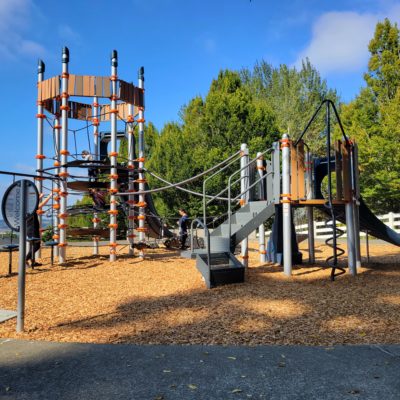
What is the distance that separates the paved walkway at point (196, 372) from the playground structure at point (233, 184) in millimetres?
2866

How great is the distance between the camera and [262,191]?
10.1m

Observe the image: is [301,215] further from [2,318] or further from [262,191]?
[2,318]

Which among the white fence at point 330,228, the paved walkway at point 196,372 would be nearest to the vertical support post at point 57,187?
the paved walkway at point 196,372

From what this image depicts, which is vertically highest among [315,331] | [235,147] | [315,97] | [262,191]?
[315,97]

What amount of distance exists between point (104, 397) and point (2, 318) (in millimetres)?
2955

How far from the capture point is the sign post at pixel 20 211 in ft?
14.5

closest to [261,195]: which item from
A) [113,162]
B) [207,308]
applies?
[113,162]

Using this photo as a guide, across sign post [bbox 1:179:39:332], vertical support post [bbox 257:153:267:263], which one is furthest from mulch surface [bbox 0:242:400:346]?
vertical support post [bbox 257:153:267:263]

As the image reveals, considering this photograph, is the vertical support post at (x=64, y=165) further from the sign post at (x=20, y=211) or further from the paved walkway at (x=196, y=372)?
the paved walkway at (x=196, y=372)

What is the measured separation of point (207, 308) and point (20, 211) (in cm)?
266

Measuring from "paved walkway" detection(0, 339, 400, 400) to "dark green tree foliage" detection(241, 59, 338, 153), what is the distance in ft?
96.3

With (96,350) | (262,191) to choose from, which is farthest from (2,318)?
(262,191)

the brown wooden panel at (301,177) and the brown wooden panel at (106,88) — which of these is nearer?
the brown wooden panel at (301,177)

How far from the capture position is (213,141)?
93.6 feet
